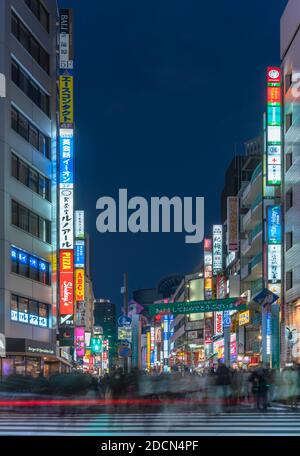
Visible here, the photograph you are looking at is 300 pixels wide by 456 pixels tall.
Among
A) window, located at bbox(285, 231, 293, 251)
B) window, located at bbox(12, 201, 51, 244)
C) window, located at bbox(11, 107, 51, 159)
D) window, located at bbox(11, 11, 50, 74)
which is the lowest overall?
window, located at bbox(285, 231, 293, 251)

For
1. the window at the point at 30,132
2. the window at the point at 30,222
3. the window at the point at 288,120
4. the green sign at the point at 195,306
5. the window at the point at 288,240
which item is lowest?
the green sign at the point at 195,306

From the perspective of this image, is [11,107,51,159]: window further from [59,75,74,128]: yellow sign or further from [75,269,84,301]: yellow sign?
[75,269,84,301]: yellow sign

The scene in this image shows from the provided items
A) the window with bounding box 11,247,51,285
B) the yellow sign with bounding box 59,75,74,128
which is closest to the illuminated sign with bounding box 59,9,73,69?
the yellow sign with bounding box 59,75,74,128

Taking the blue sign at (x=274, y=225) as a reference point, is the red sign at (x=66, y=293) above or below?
below

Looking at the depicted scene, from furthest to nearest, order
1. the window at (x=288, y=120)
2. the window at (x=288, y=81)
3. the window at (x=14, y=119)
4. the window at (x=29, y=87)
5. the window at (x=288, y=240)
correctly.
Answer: the window at (x=288, y=81) → the window at (x=288, y=120) → the window at (x=288, y=240) → the window at (x=29, y=87) → the window at (x=14, y=119)

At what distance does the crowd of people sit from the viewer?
24.1m

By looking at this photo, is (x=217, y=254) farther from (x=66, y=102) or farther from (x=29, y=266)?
(x=29, y=266)

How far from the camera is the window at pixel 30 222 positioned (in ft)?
140

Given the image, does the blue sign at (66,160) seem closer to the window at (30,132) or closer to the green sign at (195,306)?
the window at (30,132)

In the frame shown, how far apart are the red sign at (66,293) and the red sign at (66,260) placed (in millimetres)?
314

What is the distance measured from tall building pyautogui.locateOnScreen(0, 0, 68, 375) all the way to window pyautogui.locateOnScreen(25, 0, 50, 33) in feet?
0.20

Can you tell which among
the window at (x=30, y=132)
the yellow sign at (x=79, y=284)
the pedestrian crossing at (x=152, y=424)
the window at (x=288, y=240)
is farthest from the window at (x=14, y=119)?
the yellow sign at (x=79, y=284)

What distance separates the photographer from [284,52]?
51.9m
